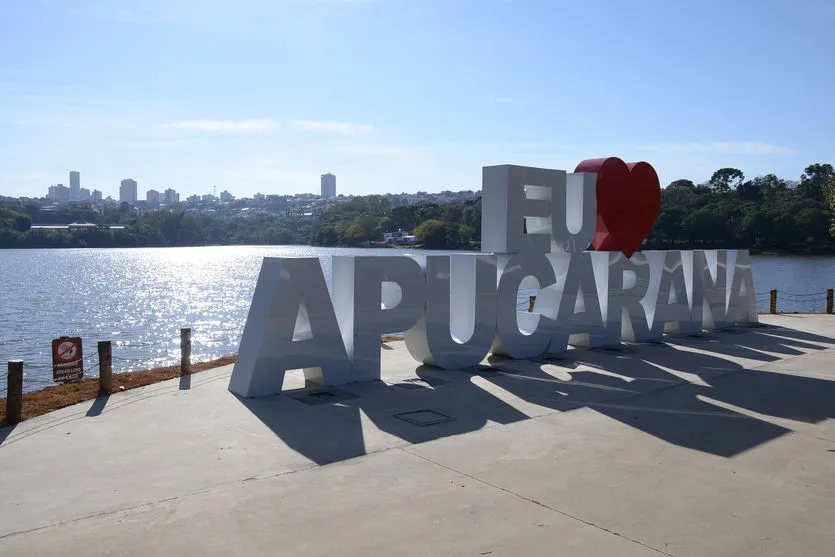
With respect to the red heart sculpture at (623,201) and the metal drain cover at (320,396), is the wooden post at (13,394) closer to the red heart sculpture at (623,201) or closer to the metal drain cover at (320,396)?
the metal drain cover at (320,396)

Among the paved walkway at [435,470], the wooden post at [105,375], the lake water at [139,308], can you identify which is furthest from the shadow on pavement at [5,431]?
the lake water at [139,308]

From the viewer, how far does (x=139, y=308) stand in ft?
181

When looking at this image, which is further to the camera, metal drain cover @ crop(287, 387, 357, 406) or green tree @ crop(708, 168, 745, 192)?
green tree @ crop(708, 168, 745, 192)

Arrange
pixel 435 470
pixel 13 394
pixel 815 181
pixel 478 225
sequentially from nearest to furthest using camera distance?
1. pixel 435 470
2. pixel 13 394
3. pixel 478 225
4. pixel 815 181

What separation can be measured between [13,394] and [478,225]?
67690 mm

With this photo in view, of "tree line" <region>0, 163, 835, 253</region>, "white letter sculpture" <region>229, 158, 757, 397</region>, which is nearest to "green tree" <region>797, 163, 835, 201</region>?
"tree line" <region>0, 163, 835, 253</region>

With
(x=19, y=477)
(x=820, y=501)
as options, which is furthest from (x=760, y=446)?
(x=19, y=477)

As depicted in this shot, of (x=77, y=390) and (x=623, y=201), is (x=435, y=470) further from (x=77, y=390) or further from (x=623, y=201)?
(x=623, y=201)

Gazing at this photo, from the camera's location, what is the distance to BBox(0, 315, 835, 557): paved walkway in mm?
6020

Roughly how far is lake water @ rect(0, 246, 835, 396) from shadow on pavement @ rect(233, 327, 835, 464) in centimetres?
700

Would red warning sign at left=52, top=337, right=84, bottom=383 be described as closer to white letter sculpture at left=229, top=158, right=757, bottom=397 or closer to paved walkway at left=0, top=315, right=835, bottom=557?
paved walkway at left=0, top=315, right=835, bottom=557

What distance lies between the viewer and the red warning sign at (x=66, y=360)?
11391 mm

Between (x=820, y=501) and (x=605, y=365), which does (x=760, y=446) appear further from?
(x=605, y=365)

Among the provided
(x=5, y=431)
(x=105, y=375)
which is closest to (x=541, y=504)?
(x=5, y=431)
